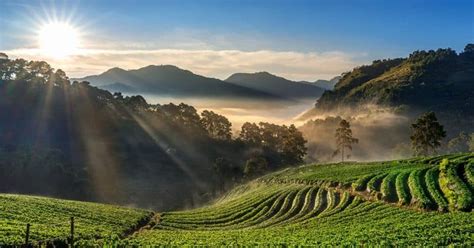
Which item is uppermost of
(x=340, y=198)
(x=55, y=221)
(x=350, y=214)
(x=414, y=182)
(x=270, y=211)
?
(x=414, y=182)

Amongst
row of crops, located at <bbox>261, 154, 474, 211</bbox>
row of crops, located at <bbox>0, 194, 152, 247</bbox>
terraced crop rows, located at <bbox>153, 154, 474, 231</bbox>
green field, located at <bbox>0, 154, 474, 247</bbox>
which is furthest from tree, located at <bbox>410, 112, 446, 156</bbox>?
row of crops, located at <bbox>0, 194, 152, 247</bbox>

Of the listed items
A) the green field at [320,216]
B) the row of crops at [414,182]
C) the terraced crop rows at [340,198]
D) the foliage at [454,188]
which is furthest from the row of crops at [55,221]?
the foliage at [454,188]

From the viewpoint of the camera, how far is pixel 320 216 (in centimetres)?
6462

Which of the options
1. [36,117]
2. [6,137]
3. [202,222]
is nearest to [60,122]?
[36,117]

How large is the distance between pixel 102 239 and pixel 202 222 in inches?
985

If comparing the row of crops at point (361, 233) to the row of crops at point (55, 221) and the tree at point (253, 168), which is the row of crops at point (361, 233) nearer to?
the row of crops at point (55, 221)

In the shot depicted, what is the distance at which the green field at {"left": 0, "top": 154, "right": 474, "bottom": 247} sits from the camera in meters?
44.3

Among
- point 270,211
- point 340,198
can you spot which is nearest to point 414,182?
point 340,198

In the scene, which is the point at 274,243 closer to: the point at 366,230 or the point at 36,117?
the point at 366,230

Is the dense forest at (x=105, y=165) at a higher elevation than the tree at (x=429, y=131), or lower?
lower

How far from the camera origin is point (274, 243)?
4444 cm

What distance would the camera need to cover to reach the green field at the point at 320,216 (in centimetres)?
4431

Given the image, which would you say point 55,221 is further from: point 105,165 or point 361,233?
point 105,165

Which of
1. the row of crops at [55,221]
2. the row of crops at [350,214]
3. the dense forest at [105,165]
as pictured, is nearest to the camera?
the row of crops at [350,214]
